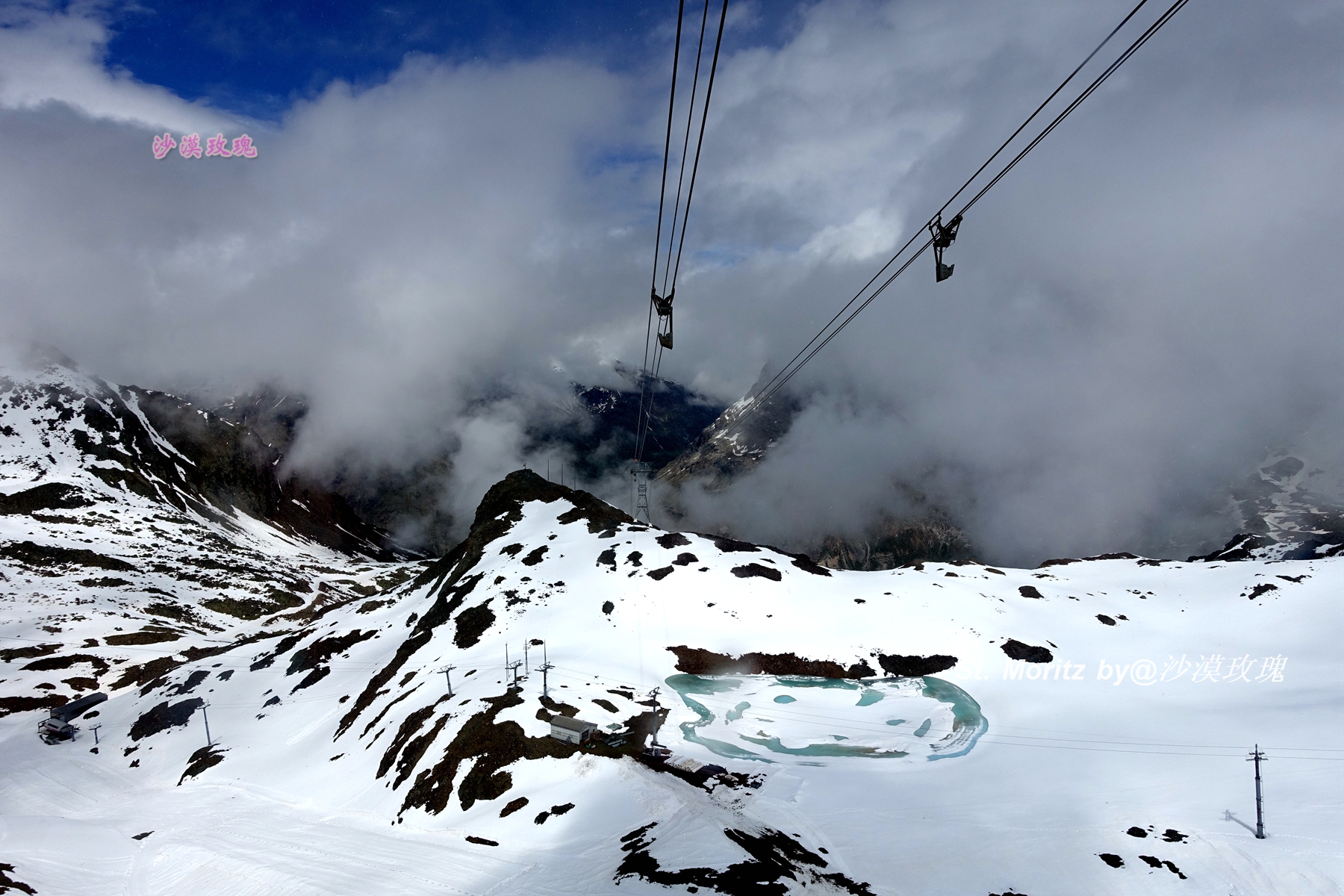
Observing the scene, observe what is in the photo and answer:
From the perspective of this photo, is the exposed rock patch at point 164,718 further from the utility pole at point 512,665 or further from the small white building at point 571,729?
the small white building at point 571,729

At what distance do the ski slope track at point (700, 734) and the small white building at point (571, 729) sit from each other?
1.10 meters

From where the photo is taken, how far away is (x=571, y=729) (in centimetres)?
5766

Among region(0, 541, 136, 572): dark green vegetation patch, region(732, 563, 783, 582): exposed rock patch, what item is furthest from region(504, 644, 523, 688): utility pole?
region(0, 541, 136, 572): dark green vegetation patch

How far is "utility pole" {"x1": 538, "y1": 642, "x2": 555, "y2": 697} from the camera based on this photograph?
2620 inches

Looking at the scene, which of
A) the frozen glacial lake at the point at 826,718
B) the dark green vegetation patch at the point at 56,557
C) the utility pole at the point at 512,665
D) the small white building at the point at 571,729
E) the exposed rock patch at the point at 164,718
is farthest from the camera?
the dark green vegetation patch at the point at 56,557

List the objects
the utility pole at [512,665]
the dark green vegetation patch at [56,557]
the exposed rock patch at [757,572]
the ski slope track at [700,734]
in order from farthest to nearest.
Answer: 1. the dark green vegetation patch at [56,557]
2. the exposed rock patch at [757,572]
3. the utility pole at [512,665]
4. the ski slope track at [700,734]

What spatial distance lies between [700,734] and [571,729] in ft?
51.6

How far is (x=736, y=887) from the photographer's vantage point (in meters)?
34.7

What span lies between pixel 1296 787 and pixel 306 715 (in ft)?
379

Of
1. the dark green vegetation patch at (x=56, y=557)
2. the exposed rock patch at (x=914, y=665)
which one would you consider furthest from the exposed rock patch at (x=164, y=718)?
the dark green vegetation patch at (x=56, y=557)

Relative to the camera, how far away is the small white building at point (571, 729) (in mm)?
56562

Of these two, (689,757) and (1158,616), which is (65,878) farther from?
(1158,616)

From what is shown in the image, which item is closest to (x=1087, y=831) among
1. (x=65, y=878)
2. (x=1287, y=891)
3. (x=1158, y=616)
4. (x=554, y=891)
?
(x=1287, y=891)

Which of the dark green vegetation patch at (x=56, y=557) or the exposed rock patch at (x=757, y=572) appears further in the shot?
the dark green vegetation patch at (x=56, y=557)
